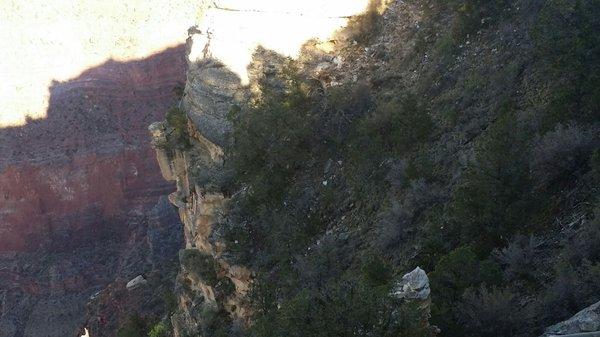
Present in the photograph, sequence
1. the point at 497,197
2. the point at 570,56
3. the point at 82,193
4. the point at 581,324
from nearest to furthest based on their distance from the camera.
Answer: the point at 581,324 < the point at 497,197 < the point at 570,56 < the point at 82,193

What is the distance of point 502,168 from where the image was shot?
9211mm

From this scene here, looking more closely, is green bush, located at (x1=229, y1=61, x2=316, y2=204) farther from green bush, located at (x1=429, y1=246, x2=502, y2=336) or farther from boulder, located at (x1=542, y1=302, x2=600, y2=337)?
boulder, located at (x1=542, y1=302, x2=600, y2=337)

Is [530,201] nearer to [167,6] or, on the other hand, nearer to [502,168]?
[502,168]

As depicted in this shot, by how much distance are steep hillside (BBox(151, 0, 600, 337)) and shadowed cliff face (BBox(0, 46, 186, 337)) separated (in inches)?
873

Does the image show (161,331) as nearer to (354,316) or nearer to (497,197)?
(497,197)

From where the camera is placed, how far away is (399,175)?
12062 mm

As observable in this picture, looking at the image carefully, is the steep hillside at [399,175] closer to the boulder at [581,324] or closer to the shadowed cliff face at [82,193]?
the boulder at [581,324]

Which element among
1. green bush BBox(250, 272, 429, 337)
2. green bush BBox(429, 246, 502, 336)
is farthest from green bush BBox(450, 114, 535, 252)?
green bush BBox(250, 272, 429, 337)

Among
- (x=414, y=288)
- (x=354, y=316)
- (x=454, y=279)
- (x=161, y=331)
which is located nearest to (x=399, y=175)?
(x=454, y=279)

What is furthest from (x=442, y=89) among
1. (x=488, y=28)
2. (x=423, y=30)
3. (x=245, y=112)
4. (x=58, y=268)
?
(x=58, y=268)

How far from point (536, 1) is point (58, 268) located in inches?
1394

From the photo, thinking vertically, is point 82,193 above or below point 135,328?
below

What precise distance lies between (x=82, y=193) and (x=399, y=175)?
3556 centimetres

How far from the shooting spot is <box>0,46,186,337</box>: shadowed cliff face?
4025 cm
